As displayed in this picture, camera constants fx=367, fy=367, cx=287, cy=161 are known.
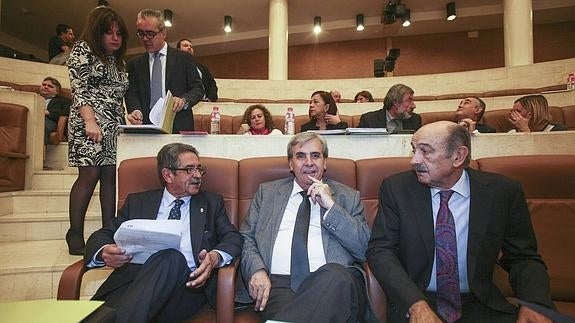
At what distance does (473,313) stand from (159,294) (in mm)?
1127

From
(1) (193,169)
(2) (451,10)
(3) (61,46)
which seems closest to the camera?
(1) (193,169)

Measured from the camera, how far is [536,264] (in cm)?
130

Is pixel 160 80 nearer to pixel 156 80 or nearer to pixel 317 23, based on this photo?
pixel 156 80

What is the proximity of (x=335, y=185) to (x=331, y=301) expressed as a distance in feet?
2.11

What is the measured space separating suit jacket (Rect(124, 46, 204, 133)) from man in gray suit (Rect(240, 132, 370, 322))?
1.00 meters

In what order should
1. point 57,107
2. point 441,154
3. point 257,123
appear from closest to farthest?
point 441,154
point 257,123
point 57,107

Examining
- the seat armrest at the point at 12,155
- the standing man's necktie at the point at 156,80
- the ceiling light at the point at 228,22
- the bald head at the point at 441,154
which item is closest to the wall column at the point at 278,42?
the ceiling light at the point at 228,22

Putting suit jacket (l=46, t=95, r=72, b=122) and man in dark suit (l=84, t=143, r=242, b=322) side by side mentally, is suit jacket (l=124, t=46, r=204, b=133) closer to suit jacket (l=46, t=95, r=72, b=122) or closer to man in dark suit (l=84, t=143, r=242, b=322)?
man in dark suit (l=84, t=143, r=242, b=322)

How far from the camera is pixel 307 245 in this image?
1547 millimetres

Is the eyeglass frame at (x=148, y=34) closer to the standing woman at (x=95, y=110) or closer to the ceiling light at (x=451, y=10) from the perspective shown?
the standing woman at (x=95, y=110)

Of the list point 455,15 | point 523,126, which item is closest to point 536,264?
point 523,126

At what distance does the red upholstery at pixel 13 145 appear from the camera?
2998mm

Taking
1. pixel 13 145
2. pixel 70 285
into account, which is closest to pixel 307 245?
pixel 70 285

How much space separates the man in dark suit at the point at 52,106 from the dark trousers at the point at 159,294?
11.5 feet
